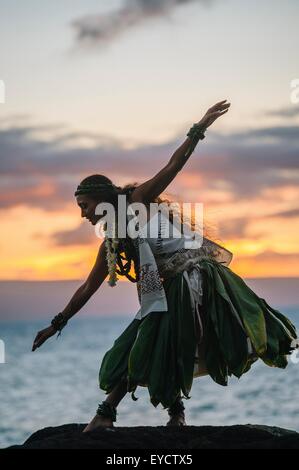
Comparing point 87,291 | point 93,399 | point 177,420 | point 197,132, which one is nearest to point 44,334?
point 87,291

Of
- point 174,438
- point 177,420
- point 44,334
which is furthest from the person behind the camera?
point 44,334

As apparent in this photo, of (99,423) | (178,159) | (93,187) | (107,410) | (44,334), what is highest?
(178,159)

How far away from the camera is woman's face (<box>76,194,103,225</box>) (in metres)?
10.0

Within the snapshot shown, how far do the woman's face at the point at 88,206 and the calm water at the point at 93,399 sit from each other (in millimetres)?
20413

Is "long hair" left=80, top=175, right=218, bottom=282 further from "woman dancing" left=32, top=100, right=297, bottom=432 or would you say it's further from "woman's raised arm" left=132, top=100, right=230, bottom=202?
"woman's raised arm" left=132, top=100, right=230, bottom=202

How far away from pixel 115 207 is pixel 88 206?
0.75 ft

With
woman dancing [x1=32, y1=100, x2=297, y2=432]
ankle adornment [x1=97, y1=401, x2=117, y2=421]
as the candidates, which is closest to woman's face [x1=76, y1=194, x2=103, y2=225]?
woman dancing [x1=32, y1=100, x2=297, y2=432]

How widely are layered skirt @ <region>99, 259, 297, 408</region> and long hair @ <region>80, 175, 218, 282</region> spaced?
1.31 feet

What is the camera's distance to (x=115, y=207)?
9.98 metres

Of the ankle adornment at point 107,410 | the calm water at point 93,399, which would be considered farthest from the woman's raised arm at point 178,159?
the calm water at point 93,399

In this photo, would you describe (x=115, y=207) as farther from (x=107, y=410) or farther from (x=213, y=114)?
(x=107, y=410)

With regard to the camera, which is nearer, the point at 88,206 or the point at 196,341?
the point at 196,341

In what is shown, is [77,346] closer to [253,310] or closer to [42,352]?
[42,352]

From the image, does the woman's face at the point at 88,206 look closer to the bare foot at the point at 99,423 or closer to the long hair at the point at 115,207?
the long hair at the point at 115,207
